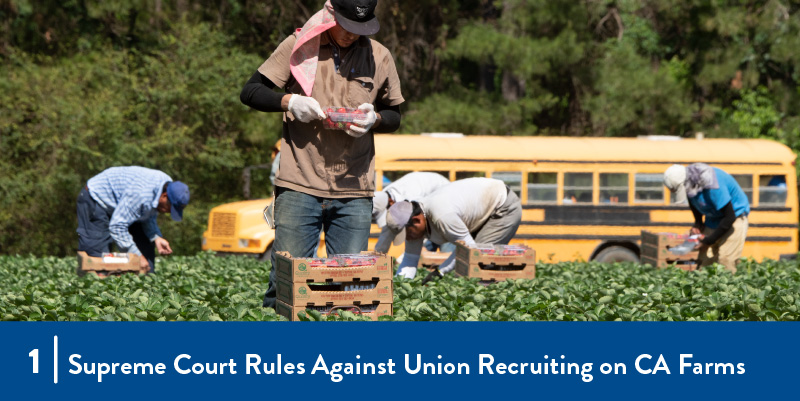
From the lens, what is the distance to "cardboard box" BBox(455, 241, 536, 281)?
9.39 m

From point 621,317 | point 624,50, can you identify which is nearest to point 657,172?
point 624,50

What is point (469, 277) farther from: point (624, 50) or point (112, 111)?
point (624, 50)

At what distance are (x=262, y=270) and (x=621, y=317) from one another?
16.8 ft

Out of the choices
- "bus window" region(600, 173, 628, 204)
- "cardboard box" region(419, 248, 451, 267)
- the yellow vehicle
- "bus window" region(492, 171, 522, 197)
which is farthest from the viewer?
"bus window" region(600, 173, 628, 204)

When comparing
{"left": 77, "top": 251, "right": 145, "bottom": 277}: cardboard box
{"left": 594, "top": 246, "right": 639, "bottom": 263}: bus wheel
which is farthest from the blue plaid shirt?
{"left": 594, "top": 246, "right": 639, "bottom": 263}: bus wheel

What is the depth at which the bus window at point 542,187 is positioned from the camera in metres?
17.0

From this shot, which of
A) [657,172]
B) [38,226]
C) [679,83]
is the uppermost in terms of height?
[679,83]

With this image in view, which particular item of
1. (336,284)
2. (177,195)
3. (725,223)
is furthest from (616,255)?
(336,284)

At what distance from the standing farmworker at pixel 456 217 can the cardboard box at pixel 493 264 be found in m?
0.24

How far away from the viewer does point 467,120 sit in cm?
2323

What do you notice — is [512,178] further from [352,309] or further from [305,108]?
[305,108]

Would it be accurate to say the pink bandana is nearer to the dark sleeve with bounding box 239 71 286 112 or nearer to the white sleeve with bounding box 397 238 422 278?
the dark sleeve with bounding box 239 71 286 112

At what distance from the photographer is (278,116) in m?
24.1

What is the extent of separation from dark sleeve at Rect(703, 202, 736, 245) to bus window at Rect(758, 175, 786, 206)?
261 inches
